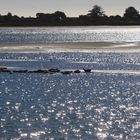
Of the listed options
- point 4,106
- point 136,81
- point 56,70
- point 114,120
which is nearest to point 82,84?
point 136,81

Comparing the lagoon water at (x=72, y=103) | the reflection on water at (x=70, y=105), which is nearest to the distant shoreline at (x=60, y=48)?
the lagoon water at (x=72, y=103)

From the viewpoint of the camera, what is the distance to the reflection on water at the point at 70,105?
1484 inches

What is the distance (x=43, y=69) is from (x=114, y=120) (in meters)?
34.5

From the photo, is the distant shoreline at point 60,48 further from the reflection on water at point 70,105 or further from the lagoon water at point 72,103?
the reflection on water at point 70,105

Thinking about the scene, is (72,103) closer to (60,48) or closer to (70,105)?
(70,105)

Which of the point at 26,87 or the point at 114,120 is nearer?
the point at 114,120

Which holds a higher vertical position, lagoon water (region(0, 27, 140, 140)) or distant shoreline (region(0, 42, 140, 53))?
lagoon water (region(0, 27, 140, 140))

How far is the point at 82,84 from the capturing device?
205ft

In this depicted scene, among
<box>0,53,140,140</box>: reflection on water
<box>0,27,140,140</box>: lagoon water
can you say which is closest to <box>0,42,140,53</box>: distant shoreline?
<box>0,27,140,140</box>: lagoon water

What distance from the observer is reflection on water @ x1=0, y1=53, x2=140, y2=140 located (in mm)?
37688

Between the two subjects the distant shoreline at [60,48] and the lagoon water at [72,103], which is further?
the distant shoreline at [60,48]

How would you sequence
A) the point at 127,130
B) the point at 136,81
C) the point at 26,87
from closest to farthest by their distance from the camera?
1. the point at 127,130
2. the point at 26,87
3. the point at 136,81

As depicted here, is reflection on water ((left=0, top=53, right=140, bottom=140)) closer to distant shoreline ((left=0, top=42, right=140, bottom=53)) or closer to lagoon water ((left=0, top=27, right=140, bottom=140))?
lagoon water ((left=0, top=27, right=140, bottom=140))

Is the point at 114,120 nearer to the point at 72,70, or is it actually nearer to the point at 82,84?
the point at 82,84
